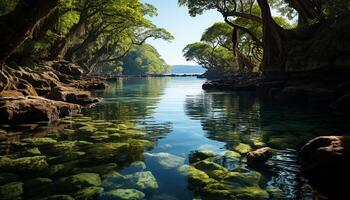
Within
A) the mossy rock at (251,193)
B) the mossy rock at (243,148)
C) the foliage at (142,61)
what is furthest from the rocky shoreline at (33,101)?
the foliage at (142,61)

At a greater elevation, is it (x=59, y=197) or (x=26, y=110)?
(x=26, y=110)

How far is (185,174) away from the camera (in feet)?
24.5

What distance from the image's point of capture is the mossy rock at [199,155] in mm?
8688

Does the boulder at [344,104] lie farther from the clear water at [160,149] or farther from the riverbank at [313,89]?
the clear water at [160,149]

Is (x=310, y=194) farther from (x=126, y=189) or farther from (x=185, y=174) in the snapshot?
(x=126, y=189)

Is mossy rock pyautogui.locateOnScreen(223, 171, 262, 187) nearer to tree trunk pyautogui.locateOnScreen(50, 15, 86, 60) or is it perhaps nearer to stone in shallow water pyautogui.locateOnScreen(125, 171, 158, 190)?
stone in shallow water pyautogui.locateOnScreen(125, 171, 158, 190)

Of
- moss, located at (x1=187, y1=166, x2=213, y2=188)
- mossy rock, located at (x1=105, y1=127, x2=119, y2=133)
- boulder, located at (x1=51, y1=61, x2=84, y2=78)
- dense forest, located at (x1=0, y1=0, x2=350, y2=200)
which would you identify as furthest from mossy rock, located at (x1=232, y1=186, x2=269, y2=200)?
boulder, located at (x1=51, y1=61, x2=84, y2=78)

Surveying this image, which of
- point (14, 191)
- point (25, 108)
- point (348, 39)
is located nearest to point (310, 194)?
point (14, 191)

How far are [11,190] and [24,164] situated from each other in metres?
1.79

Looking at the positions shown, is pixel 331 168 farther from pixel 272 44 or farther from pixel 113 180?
pixel 272 44

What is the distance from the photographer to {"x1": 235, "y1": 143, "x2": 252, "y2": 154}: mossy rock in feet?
30.7

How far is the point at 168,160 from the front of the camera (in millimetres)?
8586

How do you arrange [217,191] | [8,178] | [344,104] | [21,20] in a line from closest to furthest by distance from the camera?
1. [217,191]
2. [8,178]
3. [21,20]
4. [344,104]

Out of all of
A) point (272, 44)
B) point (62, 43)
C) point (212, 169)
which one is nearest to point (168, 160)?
point (212, 169)
